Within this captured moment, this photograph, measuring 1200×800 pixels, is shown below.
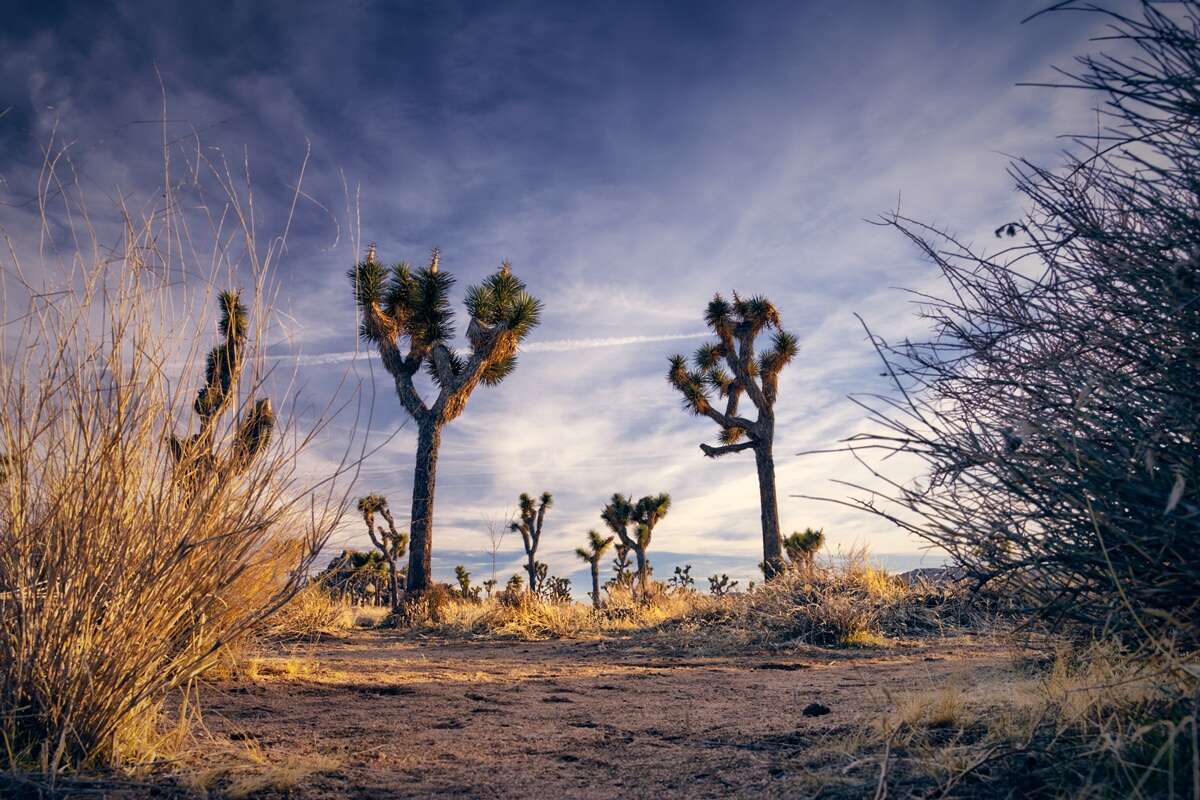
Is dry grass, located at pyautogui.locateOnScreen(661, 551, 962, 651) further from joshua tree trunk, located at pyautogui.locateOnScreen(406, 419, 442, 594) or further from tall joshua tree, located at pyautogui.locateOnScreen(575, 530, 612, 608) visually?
tall joshua tree, located at pyautogui.locateOnScreen(575, 530, 612, 608)

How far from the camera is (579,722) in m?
4.40

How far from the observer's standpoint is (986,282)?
295 cm

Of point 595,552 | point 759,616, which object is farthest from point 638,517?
point 759,616

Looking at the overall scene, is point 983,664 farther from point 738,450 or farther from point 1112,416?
point 738,450

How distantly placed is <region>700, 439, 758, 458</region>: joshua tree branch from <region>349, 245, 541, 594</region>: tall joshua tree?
683 centimetres

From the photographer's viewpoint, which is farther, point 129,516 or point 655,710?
point 655,710

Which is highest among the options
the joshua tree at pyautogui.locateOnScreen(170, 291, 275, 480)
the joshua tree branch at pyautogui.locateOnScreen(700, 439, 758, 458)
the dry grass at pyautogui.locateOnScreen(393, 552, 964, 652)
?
the joshua tree branch at pyautogui.locateOnScreen(700, 439, 758, 458)

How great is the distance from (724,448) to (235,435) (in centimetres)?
1889

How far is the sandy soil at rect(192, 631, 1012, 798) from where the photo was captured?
2.94 meters

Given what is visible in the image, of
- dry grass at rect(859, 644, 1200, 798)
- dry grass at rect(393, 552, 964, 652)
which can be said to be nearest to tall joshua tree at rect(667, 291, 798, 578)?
dry grass at rect(393, 552, 964, 652)

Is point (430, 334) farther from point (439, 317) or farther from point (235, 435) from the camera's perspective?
point (235, 435)

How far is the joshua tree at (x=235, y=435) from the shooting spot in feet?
10.9

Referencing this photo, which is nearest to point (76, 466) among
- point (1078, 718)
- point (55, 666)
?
point (55, 666)

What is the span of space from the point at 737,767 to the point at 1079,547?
1.69 meters
